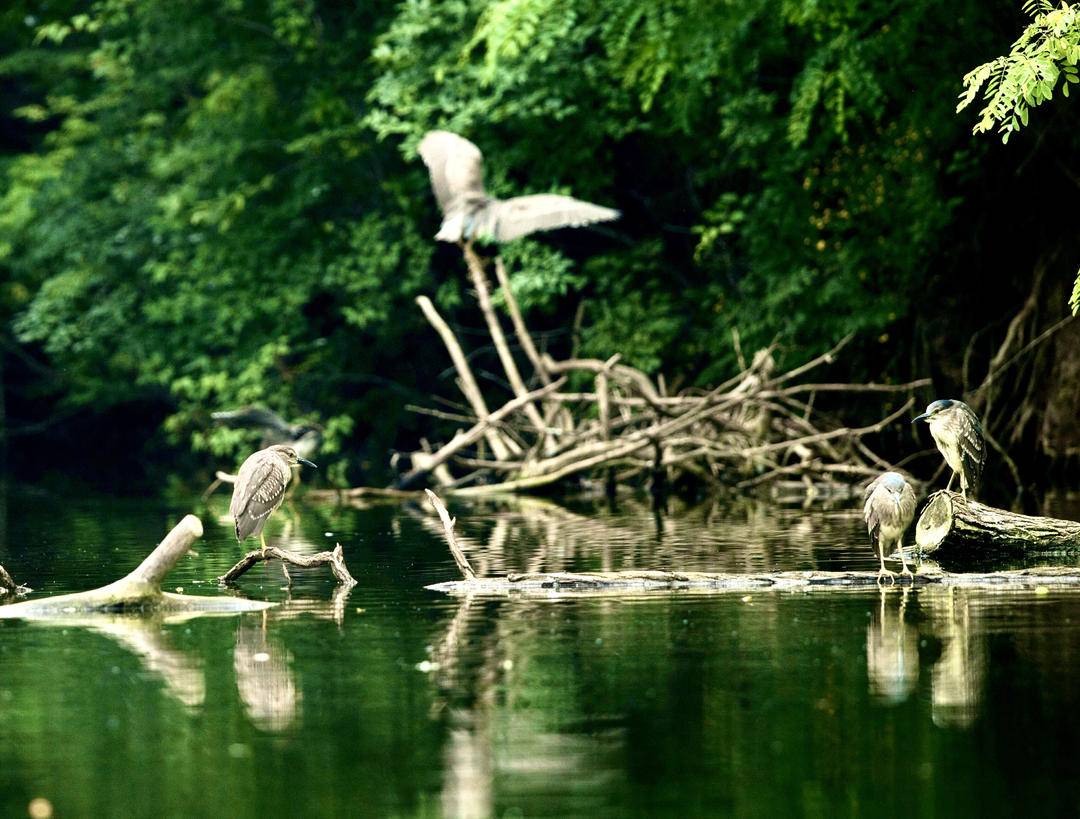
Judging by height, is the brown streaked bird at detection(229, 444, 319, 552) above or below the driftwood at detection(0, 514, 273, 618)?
above

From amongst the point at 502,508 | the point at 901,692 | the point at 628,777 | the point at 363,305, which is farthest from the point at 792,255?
the point at 628,777

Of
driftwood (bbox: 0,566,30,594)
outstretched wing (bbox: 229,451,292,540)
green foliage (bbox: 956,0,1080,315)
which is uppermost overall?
green foliage (bbox: 956,0,1080,315)

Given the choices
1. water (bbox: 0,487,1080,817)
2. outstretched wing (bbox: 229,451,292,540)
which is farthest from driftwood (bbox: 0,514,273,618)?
outstretched wing (bbox: 229,451,292,540)

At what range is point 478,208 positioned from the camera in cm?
2194

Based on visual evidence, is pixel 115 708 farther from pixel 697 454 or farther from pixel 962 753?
pixel 697 454

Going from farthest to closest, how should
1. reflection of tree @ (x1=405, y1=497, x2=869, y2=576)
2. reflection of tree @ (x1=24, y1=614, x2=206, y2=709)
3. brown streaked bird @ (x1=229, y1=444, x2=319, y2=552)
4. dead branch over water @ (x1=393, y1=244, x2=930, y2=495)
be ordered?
dead branch over water @ (x1=393, y1=244, x2=930, y2=495) < reflection of tree @ (x1=405, y1=497, x2=869, y2=576) < brown streaked bird @ (x1=229, y1=444, x2=319, y2=552) < reflection of tree @ (x1=24, y1=614, x2=206, y2=709)

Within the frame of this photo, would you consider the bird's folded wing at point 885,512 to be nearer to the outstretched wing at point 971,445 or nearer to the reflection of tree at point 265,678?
the outstretched wing at point 971,445

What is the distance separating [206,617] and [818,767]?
192 inches

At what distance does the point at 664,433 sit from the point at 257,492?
31.5 feet

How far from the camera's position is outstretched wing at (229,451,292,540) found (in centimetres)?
1252

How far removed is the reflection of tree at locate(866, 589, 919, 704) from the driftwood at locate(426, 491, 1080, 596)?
0.85 m

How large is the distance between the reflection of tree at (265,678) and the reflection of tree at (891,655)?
221 centimetres

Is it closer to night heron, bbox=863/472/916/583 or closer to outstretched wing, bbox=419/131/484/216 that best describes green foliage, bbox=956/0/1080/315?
night heron, bbox=863/472/916/583

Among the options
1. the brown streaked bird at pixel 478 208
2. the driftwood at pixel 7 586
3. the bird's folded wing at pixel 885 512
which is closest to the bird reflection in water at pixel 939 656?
the bird's folded wing at pixel 885 512
